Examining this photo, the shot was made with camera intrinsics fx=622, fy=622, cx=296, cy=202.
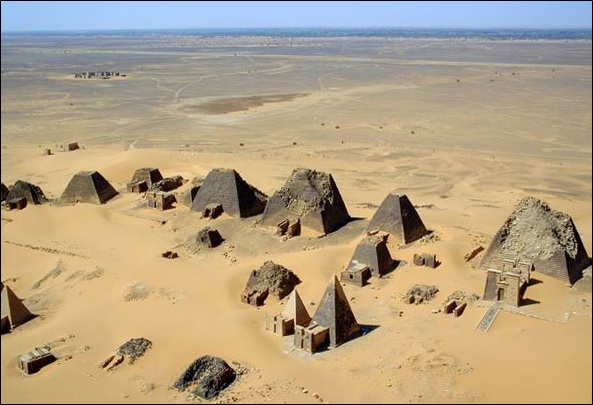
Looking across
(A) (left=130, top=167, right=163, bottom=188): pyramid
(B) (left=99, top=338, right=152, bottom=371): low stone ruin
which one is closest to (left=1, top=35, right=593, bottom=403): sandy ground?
(B) (left=99, top=338, right=152, bottom=371): low stone ruin

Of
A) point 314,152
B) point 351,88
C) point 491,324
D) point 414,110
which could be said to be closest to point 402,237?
point 491,324

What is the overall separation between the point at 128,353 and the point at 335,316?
20.0ft

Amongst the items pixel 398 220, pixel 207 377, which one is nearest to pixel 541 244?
pixel 398 220

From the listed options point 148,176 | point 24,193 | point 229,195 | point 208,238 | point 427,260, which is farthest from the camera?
point 148,176

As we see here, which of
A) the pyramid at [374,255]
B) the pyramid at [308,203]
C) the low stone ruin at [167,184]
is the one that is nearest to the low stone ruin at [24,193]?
the low stone ruin at [167,184]

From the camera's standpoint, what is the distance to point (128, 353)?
18.0 metres

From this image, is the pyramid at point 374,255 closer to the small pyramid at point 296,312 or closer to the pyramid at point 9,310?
the small pyramid at point 296,312

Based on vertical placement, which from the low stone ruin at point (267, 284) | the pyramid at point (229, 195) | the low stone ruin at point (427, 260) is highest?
the pyramid at point (229, 195)

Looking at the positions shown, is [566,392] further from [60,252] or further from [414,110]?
[414,110]

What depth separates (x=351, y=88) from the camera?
8662 cm

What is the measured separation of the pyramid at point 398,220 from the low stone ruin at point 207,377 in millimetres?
11224

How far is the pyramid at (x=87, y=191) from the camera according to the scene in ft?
113

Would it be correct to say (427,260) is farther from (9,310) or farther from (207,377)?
(9,310)

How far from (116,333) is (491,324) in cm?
1155
